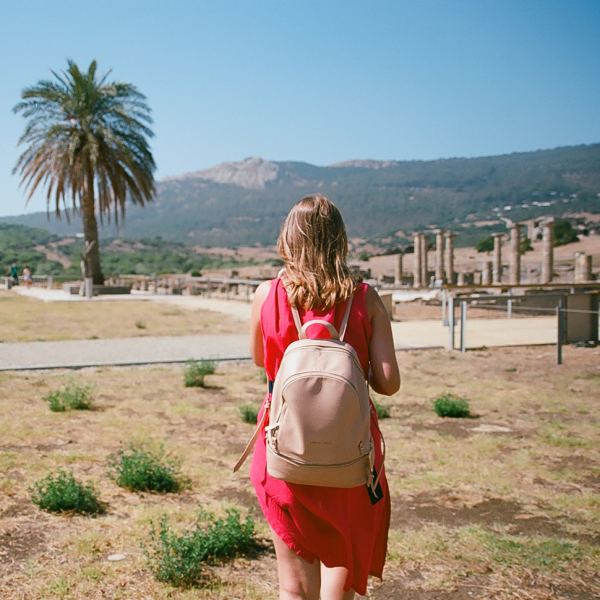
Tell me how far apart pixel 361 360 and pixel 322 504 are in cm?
46

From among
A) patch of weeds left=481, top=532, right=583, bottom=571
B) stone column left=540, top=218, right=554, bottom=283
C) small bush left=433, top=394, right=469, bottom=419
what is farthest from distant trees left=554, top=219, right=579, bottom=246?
patch of weeds left=481, top=532, right=583, bottom=571

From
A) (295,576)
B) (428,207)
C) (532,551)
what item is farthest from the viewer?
(428,207)

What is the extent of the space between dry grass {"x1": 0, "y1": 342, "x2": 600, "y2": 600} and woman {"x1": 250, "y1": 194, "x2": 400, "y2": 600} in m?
1.01

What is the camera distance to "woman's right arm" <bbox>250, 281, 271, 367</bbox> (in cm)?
211

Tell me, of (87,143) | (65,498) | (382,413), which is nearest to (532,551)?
(65,498)

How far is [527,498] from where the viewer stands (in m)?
4.00

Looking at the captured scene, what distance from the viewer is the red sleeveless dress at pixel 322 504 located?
193cm

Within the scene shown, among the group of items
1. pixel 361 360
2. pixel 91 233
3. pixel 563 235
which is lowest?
pixel 361 360

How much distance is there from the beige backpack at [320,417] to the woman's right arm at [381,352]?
0.20 m

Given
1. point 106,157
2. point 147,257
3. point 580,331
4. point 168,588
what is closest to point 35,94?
point 106,157

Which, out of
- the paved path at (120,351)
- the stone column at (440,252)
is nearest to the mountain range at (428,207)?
the stone column at (440,252)

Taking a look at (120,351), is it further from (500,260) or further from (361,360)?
(500,260)

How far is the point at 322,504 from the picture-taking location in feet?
6.29

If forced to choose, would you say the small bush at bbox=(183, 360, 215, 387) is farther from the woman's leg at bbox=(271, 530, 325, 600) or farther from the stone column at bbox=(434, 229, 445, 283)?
the stone column at bbox=(434, 229, 445, 283)
